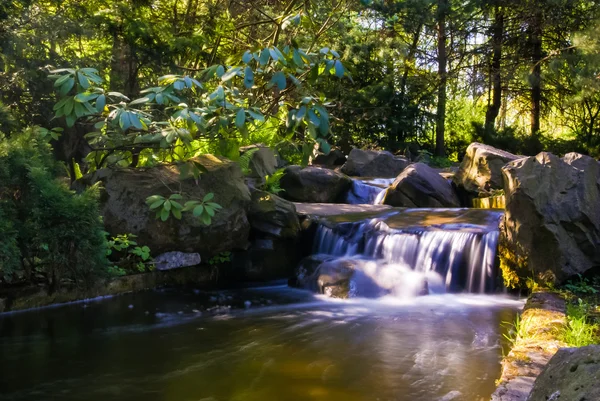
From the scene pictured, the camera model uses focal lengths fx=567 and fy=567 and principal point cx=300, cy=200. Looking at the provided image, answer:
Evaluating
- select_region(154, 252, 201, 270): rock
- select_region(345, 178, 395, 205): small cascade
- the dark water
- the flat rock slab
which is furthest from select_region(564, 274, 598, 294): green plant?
A: select_region(345, 178, 395, 205): small cascade

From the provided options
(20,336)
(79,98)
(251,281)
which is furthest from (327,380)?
(251,281)

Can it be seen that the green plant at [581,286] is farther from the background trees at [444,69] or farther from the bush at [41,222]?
the background trees at [444,69]

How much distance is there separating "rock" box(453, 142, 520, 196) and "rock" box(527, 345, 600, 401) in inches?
436

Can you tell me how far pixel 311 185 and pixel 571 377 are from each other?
1184cm

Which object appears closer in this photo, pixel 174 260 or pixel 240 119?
pixel 240 119

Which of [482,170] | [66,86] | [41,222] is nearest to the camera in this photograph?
[66,86]

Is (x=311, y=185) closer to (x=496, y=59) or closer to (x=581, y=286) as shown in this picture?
(x=581, y=286)

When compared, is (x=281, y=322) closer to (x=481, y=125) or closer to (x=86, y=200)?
(x=86, y=200)

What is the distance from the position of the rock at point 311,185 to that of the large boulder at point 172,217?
4692mm

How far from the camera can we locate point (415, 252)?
31.1ft

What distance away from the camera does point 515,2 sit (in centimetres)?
1994

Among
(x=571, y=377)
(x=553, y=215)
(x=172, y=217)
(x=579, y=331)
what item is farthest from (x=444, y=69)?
(x=571, y=377)

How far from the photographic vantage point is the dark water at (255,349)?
473 cm

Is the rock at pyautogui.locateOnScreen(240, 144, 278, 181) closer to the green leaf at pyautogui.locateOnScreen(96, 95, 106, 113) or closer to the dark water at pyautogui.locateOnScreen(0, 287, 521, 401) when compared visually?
the dark water at pyautogui.locateOnScreen(0, 287, 521, 401)
